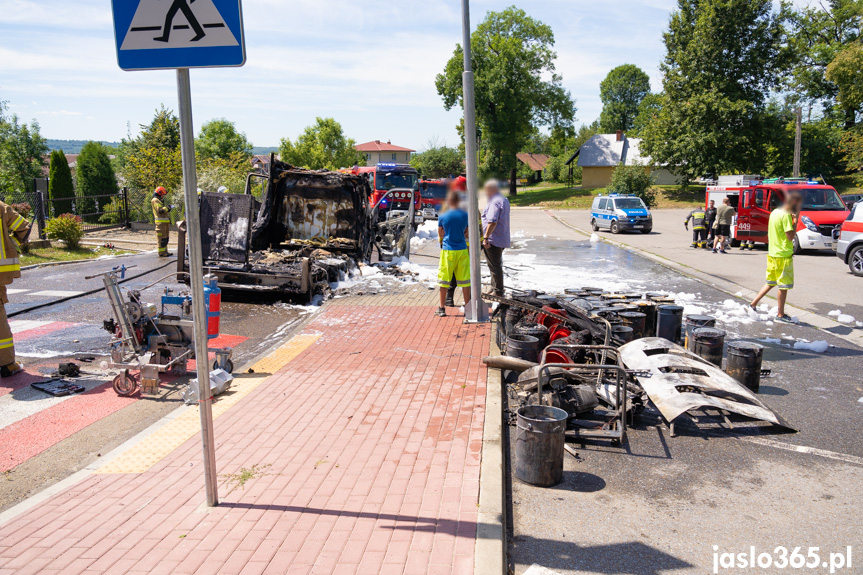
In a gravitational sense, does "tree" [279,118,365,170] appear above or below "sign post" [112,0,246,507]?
above

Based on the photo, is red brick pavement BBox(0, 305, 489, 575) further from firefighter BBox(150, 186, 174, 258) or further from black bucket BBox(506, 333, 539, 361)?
firefighter BBox(150, 186, 174, 258)

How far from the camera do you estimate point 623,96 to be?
105875mm

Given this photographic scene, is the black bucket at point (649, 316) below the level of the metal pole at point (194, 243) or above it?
below

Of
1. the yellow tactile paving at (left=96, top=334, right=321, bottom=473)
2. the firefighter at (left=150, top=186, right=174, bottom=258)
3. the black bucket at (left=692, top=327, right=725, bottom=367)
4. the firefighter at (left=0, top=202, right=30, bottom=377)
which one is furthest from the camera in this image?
the firefighter at (left=150, top=186, right=174, bottom=258)

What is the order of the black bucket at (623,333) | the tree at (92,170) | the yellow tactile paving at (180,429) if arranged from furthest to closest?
the tree at (92,170), the black bucket at (623,333), the yellow tactile paving at (180,429)

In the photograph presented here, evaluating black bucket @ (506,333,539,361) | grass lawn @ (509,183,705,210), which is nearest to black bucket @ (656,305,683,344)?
black bucket @ (506,333,539,361)

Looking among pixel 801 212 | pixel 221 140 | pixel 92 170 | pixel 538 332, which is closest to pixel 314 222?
pixel 538 332

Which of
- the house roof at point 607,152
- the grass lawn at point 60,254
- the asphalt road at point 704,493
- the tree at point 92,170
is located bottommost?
the asphalt road at point 704,493

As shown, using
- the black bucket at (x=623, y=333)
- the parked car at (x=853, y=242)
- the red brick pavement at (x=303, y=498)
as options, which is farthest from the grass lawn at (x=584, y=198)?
the red brick pavement at (x=303, y=498)

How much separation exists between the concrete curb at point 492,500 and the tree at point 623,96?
10569 cm

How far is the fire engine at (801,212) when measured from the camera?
711 inches

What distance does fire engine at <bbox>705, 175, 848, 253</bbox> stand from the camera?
18062 mm

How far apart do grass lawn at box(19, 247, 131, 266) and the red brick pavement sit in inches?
463

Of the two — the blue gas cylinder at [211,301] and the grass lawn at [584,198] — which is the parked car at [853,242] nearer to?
the blue gas cylinder at [211,301]
